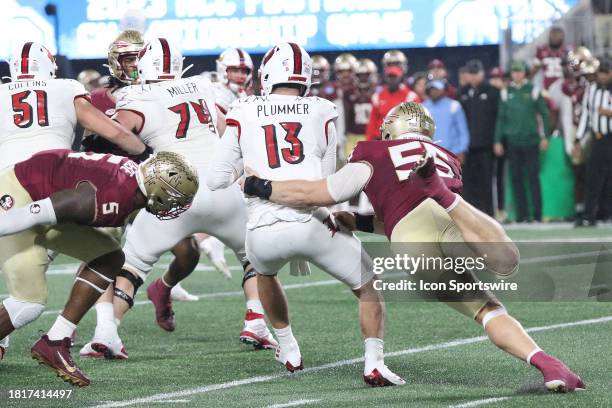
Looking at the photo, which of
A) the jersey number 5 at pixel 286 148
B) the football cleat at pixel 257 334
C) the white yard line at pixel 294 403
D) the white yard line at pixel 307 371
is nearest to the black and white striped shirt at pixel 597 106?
the white yard line at pixel 307 371

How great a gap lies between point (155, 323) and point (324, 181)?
2.76m

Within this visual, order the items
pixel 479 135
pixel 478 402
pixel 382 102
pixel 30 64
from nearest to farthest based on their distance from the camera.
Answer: pixel 478 402
pixel 30 64
pixel 382 102
pixel 479 135

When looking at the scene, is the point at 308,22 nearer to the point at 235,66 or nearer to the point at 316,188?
the point at 235,66

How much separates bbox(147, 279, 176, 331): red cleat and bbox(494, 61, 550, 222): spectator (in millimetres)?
8369

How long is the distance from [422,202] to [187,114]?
188 cm

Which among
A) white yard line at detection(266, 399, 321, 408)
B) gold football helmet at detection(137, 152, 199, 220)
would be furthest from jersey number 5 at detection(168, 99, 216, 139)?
white yard line at detection(266, 399, 321, 408)

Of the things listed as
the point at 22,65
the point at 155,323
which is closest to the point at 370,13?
the point at 155,323

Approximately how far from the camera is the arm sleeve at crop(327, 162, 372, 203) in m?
5.81

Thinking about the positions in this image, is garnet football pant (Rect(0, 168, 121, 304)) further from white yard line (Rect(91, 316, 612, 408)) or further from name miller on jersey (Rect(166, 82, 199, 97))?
name miller on jersey (Rect(166, 82, 199, 97))

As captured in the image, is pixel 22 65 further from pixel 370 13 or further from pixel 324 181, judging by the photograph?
pixel 370 13

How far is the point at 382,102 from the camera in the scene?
587 inches

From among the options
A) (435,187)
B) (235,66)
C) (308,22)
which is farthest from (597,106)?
(435,187)

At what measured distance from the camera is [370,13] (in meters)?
18.3

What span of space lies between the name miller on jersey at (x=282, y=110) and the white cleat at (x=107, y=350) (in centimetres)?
153
